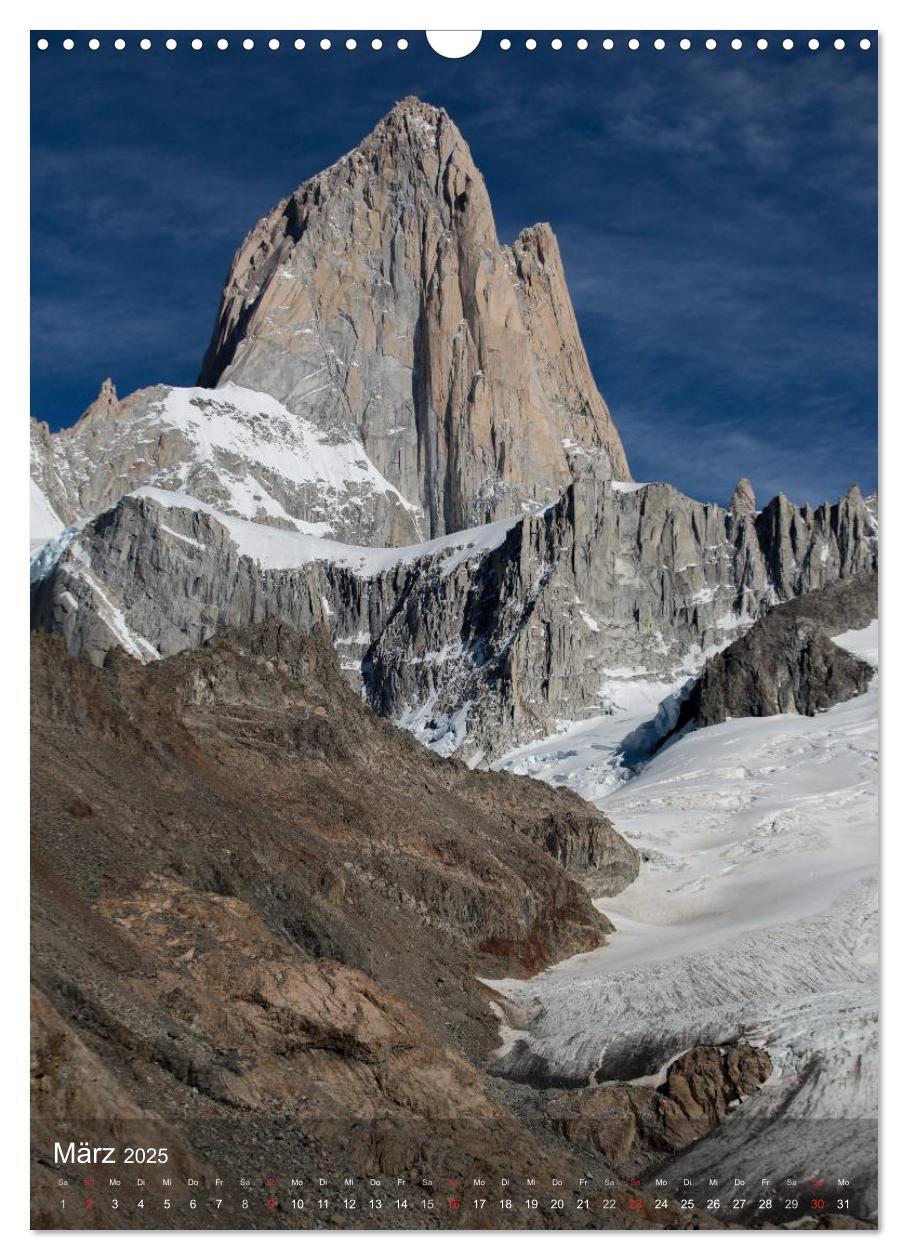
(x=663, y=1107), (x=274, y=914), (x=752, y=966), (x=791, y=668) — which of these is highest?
(x=791, y=668)

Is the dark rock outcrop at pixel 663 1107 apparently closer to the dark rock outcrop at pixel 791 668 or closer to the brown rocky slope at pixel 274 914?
the brown rocky slope at pixel 274 914

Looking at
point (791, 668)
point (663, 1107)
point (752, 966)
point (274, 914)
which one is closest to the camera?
point (663, 1107)

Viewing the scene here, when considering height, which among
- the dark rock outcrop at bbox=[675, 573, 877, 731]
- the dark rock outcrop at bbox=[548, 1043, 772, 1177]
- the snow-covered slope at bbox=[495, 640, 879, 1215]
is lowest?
the dark rock outcrop at bbox=[548, 1043, 772, 1177]

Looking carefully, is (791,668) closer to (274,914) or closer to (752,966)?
(752,966)

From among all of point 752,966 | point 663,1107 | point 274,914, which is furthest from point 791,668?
point 663,1107

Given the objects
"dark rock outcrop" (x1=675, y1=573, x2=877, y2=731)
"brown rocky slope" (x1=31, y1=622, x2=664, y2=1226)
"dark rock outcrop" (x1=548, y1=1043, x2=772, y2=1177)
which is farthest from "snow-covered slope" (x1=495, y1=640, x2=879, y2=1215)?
"dark rock outcrop" (x1=675, y1=573, x2=877, y2=731)

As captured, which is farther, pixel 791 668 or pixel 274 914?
pixel 791 668

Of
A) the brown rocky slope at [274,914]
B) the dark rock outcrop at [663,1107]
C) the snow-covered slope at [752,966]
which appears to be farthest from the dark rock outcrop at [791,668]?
the dark rock outcrop at [663,1107]

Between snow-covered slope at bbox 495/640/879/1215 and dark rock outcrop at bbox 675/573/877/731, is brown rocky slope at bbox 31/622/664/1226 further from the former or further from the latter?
dark rock outcrop at bbox 675/573/877/731

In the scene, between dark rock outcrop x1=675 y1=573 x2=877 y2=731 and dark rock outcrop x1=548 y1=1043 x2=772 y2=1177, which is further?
dark rock outcrop x1=675 y1=573 x2=877 y2=731
